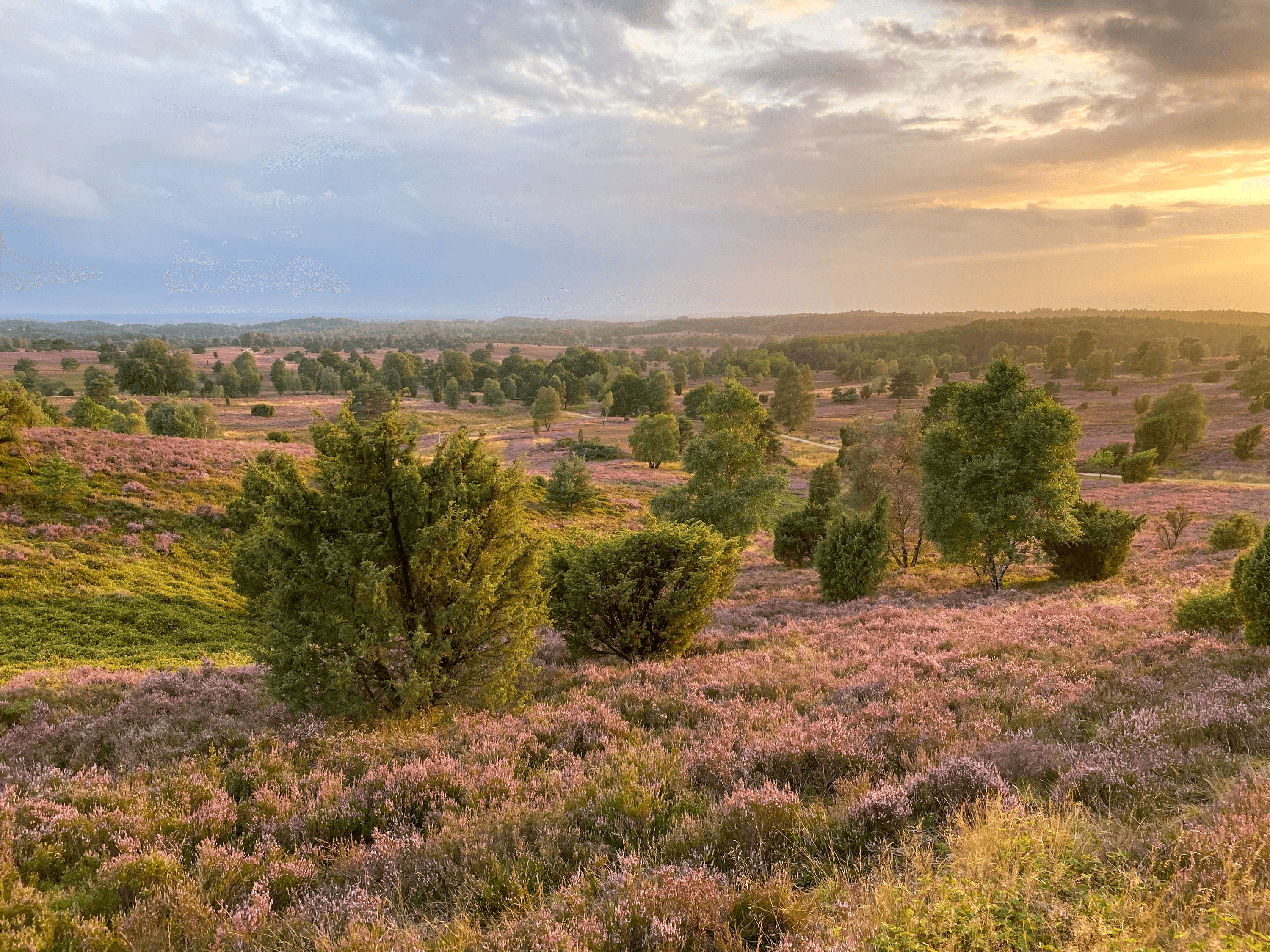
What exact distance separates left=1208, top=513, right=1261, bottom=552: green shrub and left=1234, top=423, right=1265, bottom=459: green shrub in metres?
46.3

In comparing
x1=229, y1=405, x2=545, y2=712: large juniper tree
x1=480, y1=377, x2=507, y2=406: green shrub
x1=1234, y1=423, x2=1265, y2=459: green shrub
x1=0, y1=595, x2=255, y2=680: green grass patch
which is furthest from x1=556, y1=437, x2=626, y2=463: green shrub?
x1=1234, y1=423, x2=1265, y2=459: green shrub

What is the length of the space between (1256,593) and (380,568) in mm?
15643

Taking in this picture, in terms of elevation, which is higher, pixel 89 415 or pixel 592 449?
pixel 89 415

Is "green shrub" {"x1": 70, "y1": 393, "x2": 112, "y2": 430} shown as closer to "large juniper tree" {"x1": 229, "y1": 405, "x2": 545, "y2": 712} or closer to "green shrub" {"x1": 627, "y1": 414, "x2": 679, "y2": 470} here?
"green shrub" {"x1": 627, "y1": 414, "x2": 679, "y2": 470}

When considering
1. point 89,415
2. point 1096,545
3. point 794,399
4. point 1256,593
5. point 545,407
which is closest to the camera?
point 1256,593

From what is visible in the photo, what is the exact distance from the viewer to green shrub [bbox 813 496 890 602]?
2067cm

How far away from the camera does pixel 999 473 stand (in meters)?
21.2

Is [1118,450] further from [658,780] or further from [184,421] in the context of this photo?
[184,421]

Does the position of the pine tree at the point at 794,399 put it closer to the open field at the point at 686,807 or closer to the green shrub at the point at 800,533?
the green shrub at the point at 800,533

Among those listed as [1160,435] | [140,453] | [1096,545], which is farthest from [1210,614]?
[1160,435]

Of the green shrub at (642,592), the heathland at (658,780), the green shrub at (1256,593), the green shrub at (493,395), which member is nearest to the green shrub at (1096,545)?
the heathland at (658,780)

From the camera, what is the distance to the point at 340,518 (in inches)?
339

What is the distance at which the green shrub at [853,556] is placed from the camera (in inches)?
814

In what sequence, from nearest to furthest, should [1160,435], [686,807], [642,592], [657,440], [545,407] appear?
1. [686,807]
2. [642,592]
3. [1160,435]
4. [657,440]
5. [545,407]
